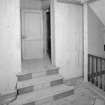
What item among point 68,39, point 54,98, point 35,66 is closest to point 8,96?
point 54,98

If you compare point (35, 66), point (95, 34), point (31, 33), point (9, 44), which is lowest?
point (35, 66)

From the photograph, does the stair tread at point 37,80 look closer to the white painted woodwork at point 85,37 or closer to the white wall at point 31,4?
the white painted woodwork at point 85,37

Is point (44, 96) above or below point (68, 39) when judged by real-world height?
below

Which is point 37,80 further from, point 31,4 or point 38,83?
point 31,4

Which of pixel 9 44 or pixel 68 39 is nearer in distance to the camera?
pixel 9 44

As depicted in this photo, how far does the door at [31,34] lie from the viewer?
177 inches

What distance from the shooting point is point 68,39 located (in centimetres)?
368

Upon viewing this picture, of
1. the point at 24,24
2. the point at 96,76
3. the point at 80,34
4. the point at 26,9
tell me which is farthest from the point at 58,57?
the point at 26,9

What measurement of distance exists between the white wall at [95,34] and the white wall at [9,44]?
94.4 inches

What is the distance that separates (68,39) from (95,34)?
3.63 ft

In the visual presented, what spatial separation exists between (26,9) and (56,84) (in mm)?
3014

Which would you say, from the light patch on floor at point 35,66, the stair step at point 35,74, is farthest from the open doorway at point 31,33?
the stair step at point 35,74

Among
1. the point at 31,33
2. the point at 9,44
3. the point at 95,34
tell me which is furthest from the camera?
the point at 31,33

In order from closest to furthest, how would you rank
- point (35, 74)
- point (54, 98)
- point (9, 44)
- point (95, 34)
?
point (54, 98), point (9, 44), point (35, 74), point (95, 34)
